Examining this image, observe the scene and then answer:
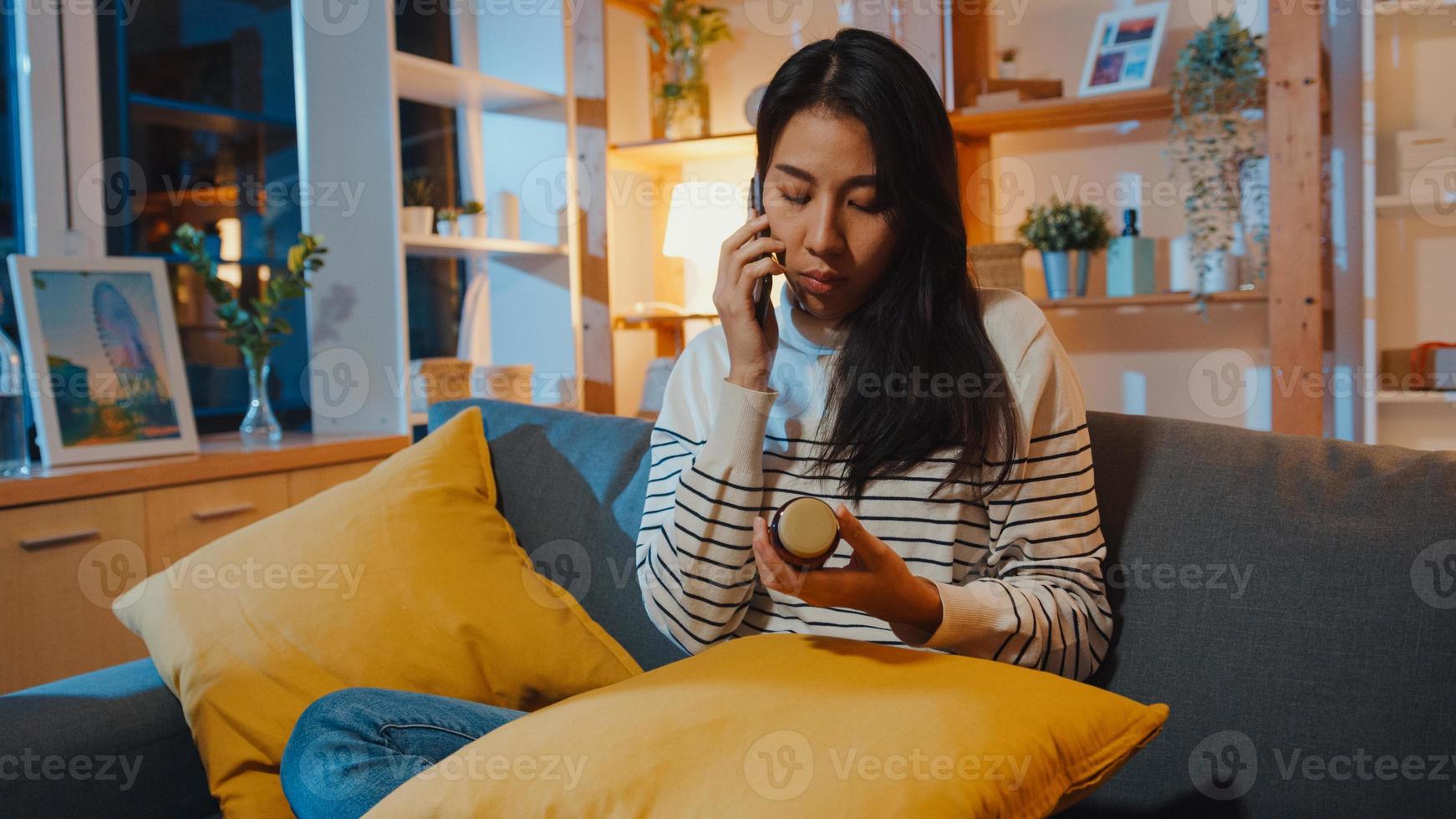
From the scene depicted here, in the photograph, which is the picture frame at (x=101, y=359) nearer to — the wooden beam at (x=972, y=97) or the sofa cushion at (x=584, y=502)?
the sofa cushion at (x=584, y=502)

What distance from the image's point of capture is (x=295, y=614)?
1.38 m

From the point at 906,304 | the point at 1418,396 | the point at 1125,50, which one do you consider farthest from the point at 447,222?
the point at 1418,396

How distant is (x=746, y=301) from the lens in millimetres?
1237

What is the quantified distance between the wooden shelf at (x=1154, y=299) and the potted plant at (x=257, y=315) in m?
1.83

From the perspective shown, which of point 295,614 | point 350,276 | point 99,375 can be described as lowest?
point 295,614

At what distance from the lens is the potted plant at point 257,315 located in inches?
99.8

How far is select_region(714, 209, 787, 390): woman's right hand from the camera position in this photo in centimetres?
122

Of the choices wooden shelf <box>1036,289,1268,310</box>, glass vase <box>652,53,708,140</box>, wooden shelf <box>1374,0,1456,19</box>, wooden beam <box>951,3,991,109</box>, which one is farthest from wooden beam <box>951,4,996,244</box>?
wooden shelf <box>1374,0,1456,19</box>

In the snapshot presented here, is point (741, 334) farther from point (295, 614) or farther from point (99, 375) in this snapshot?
point (99, 375)

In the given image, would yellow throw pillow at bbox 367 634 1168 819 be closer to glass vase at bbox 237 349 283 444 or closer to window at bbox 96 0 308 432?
glass vase at bbox 237 349 283 444

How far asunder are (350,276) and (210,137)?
53 centimetres

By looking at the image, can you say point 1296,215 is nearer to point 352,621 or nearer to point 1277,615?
point 1277,615

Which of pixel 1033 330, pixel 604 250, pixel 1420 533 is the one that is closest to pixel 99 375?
pixel 604 250

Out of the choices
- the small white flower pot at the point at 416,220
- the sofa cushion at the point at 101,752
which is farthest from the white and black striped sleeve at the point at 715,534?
the small white flower pot at the point at 416,220
